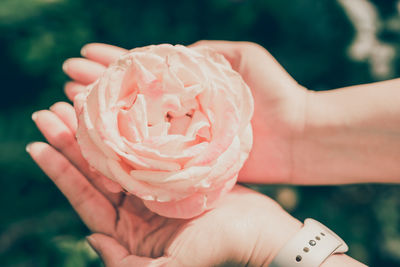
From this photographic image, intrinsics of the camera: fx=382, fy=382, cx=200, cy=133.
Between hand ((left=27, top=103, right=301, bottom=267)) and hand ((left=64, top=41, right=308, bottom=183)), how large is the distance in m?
0.17

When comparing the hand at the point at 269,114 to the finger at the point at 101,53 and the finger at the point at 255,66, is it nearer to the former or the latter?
the finger at the point at 255,66

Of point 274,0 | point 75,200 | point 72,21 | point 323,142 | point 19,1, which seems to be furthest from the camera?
point 274,0

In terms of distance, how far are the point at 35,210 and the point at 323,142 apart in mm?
1587

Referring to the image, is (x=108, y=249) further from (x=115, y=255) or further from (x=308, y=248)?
(x=308, y=248)

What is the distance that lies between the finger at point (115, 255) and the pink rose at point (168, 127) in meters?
0.19

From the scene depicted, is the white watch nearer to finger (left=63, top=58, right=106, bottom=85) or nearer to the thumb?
the thumb

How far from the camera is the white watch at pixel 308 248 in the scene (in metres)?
1.41

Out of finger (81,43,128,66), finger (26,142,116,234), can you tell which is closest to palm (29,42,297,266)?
finger (26,142,116,234)

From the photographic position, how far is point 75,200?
1651 millimetres

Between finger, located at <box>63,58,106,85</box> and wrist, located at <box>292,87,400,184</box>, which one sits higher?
finger, located at <box>63,58,106,85</box>

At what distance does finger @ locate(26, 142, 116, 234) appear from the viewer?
5.32ft

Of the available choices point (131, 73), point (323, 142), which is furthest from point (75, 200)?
point (323, 142)

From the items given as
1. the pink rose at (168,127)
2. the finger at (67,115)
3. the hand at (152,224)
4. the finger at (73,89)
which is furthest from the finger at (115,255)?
the finger at (73,89)

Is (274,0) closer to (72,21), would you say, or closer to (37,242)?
(72,21)
